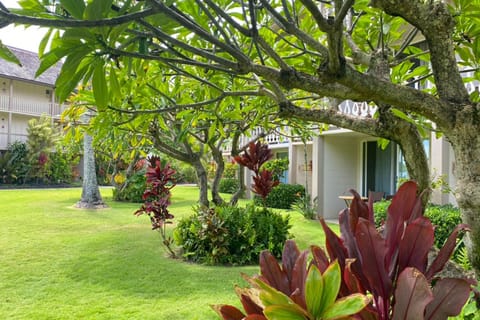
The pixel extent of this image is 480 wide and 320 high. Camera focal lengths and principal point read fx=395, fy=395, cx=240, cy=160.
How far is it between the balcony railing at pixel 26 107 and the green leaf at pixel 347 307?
33019 millimetres

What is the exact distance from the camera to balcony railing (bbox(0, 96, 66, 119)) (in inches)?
1217

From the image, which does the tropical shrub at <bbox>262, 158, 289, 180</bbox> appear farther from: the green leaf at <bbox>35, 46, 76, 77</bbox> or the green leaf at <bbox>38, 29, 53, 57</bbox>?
the green leaf at <bbox>35, 46, 76, 77</bbox>

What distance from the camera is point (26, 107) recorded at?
32562mm

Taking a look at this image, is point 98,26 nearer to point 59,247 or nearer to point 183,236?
point 183,236

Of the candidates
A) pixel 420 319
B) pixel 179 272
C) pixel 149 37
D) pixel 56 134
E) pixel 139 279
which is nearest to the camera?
pixel 420 319

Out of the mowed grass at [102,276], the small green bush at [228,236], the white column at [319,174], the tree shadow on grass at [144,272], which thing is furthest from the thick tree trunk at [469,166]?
the white column at [319,174]

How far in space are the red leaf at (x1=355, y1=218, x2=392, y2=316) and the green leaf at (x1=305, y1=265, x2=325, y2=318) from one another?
25 centimetres

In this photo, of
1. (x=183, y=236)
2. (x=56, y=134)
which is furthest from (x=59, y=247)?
(x=56, y=134)

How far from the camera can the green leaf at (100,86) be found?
56.4 inches

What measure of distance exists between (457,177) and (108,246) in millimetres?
8267

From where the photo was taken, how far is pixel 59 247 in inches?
341

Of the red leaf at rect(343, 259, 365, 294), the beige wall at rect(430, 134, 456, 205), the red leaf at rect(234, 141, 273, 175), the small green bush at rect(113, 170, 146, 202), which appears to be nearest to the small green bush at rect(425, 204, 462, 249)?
the beige wall at rect(430, 134, 456, 205)

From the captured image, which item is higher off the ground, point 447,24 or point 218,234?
point 447,24

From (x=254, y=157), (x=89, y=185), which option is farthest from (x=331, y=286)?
(x=89, y=185)
